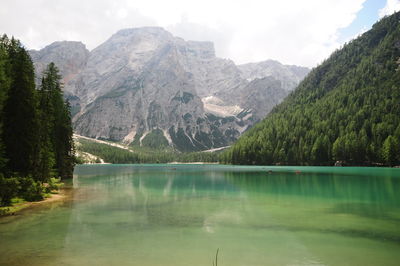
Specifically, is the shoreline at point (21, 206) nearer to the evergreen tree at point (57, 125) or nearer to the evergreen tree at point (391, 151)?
the evergreen tree at point (57, 125)

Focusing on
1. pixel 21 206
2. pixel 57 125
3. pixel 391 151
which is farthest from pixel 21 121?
pixel 391 151

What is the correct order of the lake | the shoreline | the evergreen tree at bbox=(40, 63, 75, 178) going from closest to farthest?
the lake, the shoreline, the evergreen tree at bbox=(40, 63, 75, 178)

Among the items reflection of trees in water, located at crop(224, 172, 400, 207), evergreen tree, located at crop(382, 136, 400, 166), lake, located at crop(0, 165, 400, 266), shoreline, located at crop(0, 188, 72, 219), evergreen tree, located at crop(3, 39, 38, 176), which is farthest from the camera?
evergreen tree, located at crop(382, 136, 400, 166)

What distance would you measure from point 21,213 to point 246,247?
77.5 feet

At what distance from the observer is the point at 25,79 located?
138 feet

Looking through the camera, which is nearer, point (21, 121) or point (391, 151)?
point (21, 121)

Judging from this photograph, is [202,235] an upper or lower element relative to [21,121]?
lower

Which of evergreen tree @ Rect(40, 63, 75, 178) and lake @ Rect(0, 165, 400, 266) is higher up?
evergreen tree @ Rect(40, 63, 75, 178)

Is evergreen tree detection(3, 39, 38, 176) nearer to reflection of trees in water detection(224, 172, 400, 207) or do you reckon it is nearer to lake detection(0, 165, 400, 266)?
lake detection(0, 165, 400, 266)

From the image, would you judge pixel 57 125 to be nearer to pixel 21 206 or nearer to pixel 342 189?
pixel 21 206

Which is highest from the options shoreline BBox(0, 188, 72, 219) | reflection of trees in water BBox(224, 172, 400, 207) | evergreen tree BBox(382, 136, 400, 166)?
evergreen tree BBox(382, 136, 400, 166)

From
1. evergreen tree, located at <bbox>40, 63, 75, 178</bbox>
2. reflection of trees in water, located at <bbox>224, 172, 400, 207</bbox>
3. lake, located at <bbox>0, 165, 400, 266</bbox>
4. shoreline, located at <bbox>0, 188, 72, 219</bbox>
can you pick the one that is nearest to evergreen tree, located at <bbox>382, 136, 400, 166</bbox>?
reflection of trees in water, located at <bbox>224, 172, 400, 207</bbox>

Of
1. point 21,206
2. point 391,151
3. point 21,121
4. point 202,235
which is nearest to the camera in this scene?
point 202,235

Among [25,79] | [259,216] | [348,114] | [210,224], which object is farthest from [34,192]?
[348,114]
